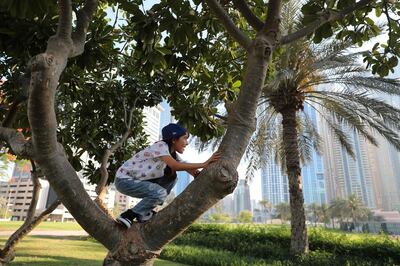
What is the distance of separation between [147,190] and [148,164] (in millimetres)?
209

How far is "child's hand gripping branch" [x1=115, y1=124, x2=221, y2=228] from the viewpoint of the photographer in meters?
2.48

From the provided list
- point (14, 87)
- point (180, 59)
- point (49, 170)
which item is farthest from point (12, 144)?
point (14, 87)

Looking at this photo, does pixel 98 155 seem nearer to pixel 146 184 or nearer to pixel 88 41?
pixel 88 41

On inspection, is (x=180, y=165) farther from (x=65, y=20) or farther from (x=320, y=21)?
(x=320, y=21)

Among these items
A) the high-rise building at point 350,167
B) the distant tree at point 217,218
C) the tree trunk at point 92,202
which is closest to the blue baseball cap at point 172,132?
the tree trunk at point 92,202

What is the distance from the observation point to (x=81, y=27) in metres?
2.30

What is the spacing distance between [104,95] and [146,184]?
4119 mm

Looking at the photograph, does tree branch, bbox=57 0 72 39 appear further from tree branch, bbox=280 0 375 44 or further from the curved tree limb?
tree branch, bbox=280 0 375 44

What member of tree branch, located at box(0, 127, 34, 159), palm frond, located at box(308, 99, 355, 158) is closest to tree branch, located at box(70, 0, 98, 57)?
tree branch, located at box(0, 127, 34, 159)

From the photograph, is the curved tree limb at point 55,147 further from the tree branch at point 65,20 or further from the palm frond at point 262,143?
the palm frond at point 262,143

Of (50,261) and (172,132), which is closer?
(172,132)

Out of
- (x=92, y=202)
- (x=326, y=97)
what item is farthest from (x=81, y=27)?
(x=326, y=97)

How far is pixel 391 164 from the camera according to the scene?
84.7 ft

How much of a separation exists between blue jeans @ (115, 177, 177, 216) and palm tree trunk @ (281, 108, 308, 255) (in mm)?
10044
